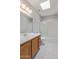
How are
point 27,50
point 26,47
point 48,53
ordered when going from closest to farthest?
point 26,47 < point 27,50 < point 48,53

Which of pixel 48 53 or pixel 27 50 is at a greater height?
pixel 27 50

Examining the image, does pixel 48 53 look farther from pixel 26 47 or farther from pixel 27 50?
pixel 26 47

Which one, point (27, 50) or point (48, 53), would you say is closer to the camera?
point (27, 50)

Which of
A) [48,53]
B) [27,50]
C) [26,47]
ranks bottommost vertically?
[48,53]

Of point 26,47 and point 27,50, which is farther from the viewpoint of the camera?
point 27,50

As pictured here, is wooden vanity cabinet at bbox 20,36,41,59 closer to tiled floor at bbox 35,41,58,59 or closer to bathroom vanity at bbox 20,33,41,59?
bathroom vanity at bbox 20,33,41,59

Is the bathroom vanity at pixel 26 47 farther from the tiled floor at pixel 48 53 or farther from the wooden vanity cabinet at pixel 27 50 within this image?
the tiled floor at pixel 48 53

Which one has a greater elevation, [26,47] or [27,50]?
[26,47]

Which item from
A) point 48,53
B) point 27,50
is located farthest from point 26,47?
point 48,53

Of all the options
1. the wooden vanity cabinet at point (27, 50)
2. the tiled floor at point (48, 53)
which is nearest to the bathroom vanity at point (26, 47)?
the wooden vanity cabinet at point (27, 50)

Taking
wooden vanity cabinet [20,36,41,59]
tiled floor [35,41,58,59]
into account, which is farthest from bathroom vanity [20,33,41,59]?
tiled floor [35,41,58,59]

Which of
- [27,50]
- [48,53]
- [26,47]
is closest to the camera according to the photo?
[26,47]
